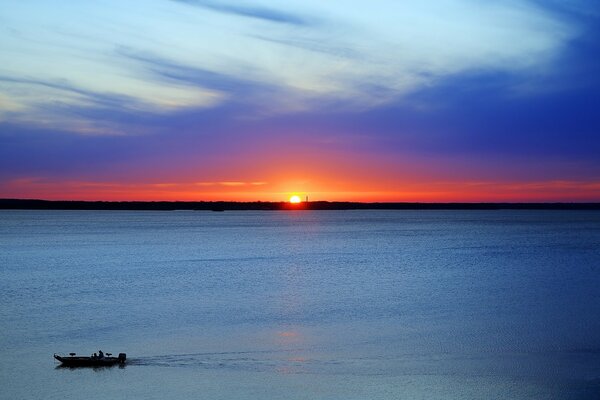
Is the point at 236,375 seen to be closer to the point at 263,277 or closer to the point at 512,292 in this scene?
the point at 512,292

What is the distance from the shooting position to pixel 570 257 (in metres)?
52.4

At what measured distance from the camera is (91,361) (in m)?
16.9

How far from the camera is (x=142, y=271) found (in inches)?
1704

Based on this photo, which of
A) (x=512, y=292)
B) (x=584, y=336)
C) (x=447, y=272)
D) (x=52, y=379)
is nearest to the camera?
(x=52, y=379)

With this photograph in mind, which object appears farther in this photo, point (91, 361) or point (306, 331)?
point (306, 331)

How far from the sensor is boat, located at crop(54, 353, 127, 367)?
55.2 feet

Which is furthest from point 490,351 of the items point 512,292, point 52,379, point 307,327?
point 512,292

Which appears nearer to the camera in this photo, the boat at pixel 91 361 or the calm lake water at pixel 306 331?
the calm lake water at pixel 306 331

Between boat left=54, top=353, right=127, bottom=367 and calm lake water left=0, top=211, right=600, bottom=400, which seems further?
boat left=54, top=353, right=127, bottom=367

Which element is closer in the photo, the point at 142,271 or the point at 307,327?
the point at 307,327

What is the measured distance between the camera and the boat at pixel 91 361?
16828 millimetres

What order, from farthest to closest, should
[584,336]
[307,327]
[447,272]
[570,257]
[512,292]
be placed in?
[570,257]
[447,272]
[512,292]
[307,327]
[584,336]

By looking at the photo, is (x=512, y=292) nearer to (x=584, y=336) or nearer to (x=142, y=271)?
(x=584, y=336)

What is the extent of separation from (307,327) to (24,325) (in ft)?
31.2
